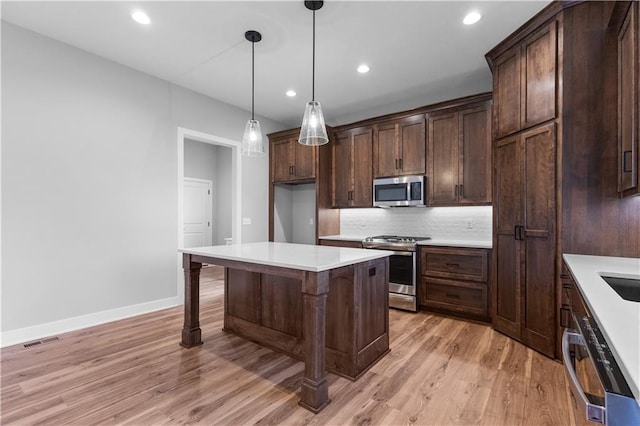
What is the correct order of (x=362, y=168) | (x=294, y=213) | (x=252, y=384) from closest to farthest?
(x=252, y=384)
(x=362, y=168)
(x=294, y=213)

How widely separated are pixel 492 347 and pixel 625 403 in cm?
237

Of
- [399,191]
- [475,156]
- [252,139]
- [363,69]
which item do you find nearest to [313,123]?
[252,139]

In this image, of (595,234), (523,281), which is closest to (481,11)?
(595,234)

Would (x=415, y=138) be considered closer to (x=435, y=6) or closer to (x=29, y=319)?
(x=435, y=6)

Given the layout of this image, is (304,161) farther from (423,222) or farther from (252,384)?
(252,384)

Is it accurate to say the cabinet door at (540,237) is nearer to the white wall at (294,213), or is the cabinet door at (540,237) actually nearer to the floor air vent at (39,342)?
the white wall at (294,213)

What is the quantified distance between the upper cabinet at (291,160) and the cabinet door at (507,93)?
100 inches

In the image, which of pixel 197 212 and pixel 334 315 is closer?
pixel 334 315

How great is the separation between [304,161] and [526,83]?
10.2 feet

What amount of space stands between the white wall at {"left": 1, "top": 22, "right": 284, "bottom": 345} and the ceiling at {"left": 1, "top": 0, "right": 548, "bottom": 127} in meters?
0.28

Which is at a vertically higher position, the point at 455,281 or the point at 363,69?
the point at 363,69

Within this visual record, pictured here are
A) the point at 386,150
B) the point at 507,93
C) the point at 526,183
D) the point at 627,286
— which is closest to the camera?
the point at 627,286

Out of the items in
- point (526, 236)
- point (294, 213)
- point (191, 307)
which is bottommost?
point (191, 307)

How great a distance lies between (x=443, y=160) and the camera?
154 inches
